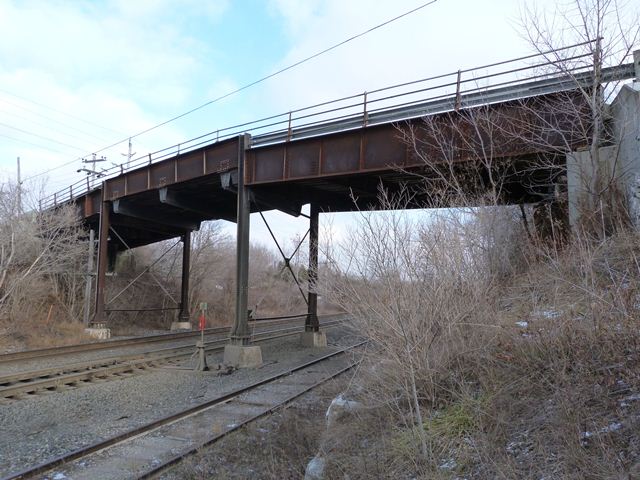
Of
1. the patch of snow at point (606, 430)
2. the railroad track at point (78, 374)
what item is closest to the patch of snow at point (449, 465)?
the patch of snow at point (606, 430)

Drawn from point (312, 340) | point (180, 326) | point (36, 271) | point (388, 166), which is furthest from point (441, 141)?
point (180, 326)

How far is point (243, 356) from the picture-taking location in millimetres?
15289

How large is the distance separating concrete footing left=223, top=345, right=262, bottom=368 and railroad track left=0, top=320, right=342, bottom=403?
6.63 ft

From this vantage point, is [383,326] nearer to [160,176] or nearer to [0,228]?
[160,176]

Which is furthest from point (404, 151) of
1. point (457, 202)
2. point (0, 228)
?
point (0, 228)

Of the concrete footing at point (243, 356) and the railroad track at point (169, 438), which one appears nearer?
the railroad track at point (169, 438)

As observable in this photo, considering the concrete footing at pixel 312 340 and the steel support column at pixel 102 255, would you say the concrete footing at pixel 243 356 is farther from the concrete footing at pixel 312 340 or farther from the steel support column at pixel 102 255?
the steel support column at pixel 102 255

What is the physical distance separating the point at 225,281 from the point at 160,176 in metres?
26.2

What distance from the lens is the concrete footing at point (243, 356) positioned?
15.2 meters

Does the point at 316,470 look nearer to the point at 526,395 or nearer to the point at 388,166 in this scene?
the point at 526,395

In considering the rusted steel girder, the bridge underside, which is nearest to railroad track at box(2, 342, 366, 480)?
the bridge underside

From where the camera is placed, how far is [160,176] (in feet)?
68.6

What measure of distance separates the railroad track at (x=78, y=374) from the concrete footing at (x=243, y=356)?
2020 millimetres

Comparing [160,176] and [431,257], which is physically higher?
[160,176]
